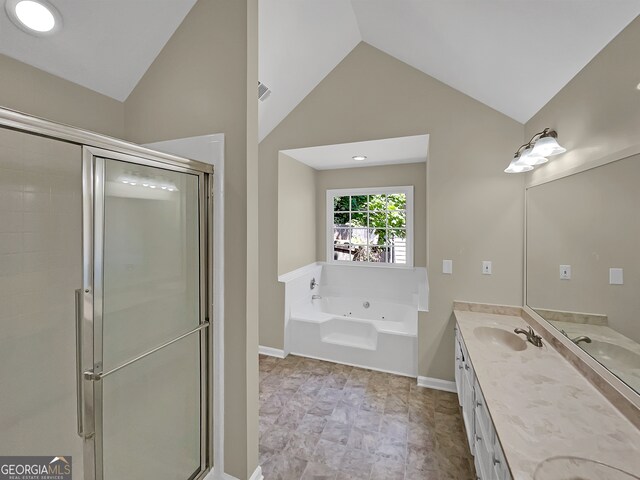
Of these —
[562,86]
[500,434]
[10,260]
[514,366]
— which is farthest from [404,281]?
[10,260]

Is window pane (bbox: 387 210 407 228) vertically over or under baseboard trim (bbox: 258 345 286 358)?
over

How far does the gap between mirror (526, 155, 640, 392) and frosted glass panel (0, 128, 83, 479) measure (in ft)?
8.02

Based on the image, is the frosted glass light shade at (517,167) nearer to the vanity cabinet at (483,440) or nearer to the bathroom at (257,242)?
the bathroom at (257,242)

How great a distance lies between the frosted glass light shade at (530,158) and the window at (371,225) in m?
1.88

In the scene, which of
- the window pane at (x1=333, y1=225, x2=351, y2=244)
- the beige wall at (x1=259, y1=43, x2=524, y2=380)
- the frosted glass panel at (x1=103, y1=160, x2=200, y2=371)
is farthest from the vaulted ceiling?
the window pane at (x1=333, y1=225, x2=351, y2=244)

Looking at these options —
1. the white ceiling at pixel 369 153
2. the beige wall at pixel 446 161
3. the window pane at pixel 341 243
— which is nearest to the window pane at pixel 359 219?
the window pane at pixel 341 243

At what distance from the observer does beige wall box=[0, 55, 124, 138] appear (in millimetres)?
1421

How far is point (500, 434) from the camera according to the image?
103 cm

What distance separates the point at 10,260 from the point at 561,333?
3.00m

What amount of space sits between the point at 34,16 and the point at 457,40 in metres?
2.39

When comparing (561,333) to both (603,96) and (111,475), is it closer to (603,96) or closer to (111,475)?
(603,96)

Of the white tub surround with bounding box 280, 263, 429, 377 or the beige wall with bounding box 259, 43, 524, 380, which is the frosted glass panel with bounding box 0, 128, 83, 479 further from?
the beige wall with bounding box 259, 43, 524, 380

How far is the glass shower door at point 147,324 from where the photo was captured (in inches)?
47.0

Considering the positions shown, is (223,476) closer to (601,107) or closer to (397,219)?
(601,107)
